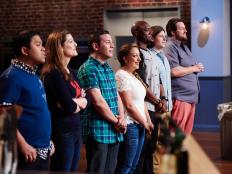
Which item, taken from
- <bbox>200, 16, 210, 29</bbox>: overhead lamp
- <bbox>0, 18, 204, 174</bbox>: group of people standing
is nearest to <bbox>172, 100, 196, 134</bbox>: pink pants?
<bbox>0, 18, 204, 174</bbox>: group of people standing

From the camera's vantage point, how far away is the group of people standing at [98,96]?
2.82 m

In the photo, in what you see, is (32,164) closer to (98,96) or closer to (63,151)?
(63,151)

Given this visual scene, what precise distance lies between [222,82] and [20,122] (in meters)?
6.65

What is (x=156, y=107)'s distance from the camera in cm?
433

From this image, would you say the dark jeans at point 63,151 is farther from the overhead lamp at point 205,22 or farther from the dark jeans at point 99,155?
the overhead lamp at point 205,22

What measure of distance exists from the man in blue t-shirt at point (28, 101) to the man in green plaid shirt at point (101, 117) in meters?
0.66

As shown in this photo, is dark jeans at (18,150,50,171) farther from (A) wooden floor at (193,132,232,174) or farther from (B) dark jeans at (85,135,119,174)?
(A) wooden floor at (193,132,232,174)

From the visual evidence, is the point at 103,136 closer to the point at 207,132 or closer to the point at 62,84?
the point at 62,84

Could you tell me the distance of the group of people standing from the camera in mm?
2820

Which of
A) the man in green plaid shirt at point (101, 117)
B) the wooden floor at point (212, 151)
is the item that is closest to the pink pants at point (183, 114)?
the man in green plaid shirt at point (101, 117)

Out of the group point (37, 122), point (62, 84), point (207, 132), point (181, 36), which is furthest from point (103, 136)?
point (207, 132)

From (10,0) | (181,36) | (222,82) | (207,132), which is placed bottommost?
(207,132)

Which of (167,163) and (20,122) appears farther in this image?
(20,122)

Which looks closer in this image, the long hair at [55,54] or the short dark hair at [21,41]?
the short dark hair at [21,41]
